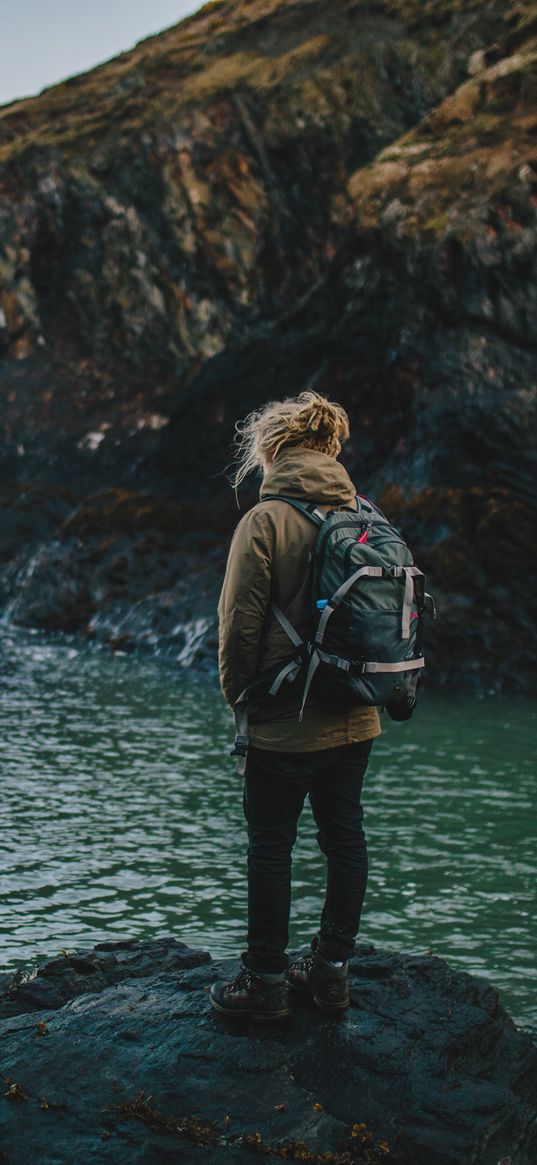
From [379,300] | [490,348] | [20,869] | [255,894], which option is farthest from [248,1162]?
[379,300]

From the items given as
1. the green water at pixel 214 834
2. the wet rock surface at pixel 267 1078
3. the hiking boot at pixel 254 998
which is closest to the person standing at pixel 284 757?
the hiking boot at pixel 254 998

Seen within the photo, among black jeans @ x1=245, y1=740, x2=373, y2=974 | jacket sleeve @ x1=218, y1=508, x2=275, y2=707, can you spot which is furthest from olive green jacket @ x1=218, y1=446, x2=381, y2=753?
black jeans @ x1=245, y1=740, x2=373, y2=974

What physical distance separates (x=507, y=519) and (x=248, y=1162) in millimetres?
21687

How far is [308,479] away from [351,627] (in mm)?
817

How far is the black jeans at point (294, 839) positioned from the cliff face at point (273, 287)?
18.1 meters

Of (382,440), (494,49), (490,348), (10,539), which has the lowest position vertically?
(10,539)

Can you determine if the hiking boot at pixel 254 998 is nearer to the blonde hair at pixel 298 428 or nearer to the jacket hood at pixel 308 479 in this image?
the jacket hood at pixel 308 479

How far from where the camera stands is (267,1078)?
203 inches

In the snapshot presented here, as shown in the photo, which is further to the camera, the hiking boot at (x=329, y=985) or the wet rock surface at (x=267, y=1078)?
the hiking boot at (x=329, y=985)

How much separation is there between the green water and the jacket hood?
417 cm

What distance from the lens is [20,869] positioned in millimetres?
11438

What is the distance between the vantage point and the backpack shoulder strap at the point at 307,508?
18.9ft

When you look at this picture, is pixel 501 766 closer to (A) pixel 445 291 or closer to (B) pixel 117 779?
(B) pixel 117 779

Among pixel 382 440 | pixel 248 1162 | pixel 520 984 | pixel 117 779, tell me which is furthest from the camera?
pixel 382 440
